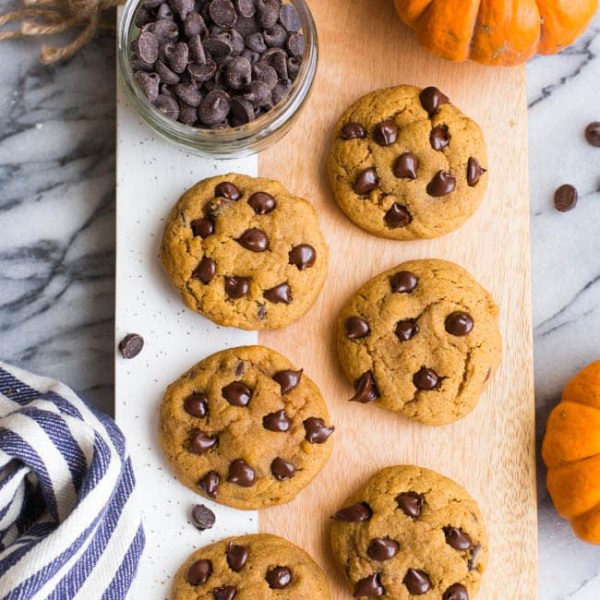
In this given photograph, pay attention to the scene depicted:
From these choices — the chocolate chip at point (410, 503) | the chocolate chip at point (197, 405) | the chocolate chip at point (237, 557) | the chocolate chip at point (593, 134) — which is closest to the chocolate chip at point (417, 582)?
the chocolate chip at point (410, 503)

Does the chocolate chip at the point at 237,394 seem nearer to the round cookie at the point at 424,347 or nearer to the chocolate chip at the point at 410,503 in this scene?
the round cookie at the point at 424,347

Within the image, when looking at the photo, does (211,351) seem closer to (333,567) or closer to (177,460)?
(177,460)

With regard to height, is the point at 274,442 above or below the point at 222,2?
below

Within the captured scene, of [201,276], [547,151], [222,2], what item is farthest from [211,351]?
[547,151]

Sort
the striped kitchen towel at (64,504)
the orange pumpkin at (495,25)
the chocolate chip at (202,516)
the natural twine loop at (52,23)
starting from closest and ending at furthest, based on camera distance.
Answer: the striped kitchen towel at (64,504) < the orange pumpkin at (495,25) < the chocolate chip at (202,516) < the natural twine loop at (52,23)

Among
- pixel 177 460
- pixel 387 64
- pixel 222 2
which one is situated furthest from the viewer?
pixel 387 64

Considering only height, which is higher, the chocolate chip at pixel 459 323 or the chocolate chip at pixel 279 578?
the chocolate chip at pixel 459 323

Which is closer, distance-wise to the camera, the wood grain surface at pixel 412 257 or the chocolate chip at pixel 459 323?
the chocolate chip at pixel 459 323
